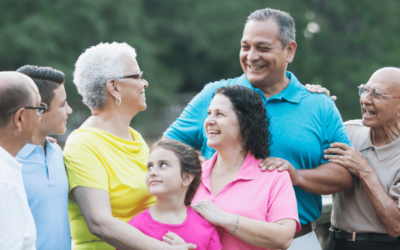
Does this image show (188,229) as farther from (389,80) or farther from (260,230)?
(389,80)

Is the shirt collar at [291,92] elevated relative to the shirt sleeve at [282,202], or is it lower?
elevated

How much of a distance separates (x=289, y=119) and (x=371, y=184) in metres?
0.74

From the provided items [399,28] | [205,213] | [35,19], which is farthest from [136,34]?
[205,213]

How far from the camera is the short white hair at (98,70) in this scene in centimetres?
267

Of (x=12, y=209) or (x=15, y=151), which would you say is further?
(x=15, y=151)

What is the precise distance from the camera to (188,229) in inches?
94.3

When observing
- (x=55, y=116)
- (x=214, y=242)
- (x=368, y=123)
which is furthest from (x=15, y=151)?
(x=368, y=123)

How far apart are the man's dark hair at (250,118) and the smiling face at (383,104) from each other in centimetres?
99

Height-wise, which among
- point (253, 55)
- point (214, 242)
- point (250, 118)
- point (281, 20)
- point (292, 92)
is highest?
point (281, 20)

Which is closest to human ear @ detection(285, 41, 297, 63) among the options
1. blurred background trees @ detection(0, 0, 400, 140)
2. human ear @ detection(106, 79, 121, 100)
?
human ear @ detection(106, 79, 121, 100)

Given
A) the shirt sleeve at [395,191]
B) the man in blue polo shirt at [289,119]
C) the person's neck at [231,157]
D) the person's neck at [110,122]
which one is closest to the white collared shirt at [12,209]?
the person's neck at [110,122]

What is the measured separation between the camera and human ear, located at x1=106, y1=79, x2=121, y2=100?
8.82ft

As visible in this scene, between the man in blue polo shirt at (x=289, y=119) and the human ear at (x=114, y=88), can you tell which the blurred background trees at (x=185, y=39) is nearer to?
the man in blue polo shirt at (x=289, y=119)

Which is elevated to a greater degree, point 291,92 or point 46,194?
point 291,92
